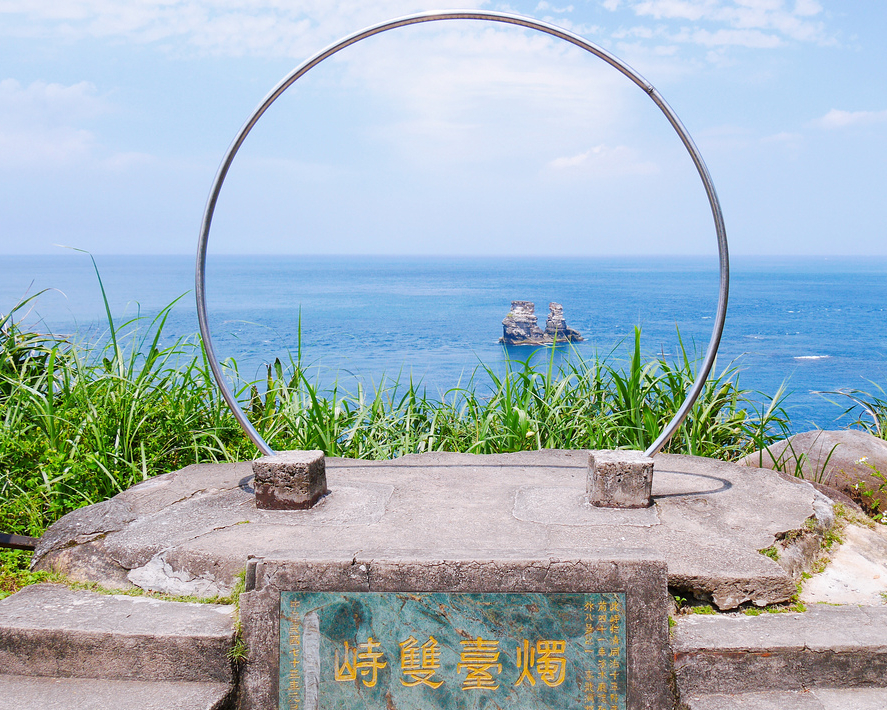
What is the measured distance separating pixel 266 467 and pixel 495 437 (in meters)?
1.63

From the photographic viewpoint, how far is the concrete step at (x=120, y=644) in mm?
2199

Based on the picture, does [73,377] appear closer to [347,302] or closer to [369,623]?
[369,623]

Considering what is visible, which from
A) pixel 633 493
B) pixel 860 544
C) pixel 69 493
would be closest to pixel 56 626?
pixel 69 493

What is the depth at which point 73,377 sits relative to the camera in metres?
4.26

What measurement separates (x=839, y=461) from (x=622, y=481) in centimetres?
178

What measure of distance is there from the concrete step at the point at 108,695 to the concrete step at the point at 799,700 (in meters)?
1.53

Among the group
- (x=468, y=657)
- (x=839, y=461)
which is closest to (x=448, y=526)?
(x=468, y=657)

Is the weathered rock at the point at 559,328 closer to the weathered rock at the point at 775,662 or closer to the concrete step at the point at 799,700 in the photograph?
the weathered rock at the point at 775,662

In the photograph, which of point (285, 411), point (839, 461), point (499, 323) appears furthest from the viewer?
point (499, 323)

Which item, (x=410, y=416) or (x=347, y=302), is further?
(x=347, y=302)

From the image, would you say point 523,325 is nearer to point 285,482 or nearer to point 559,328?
point 559,328

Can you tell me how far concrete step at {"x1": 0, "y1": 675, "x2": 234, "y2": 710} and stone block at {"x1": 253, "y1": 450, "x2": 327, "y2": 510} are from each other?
35.5 inches

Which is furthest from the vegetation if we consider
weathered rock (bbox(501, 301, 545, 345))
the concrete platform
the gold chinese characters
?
weathered rock (bbox(501, 301, 545, 345))

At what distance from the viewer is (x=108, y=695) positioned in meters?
2.14
